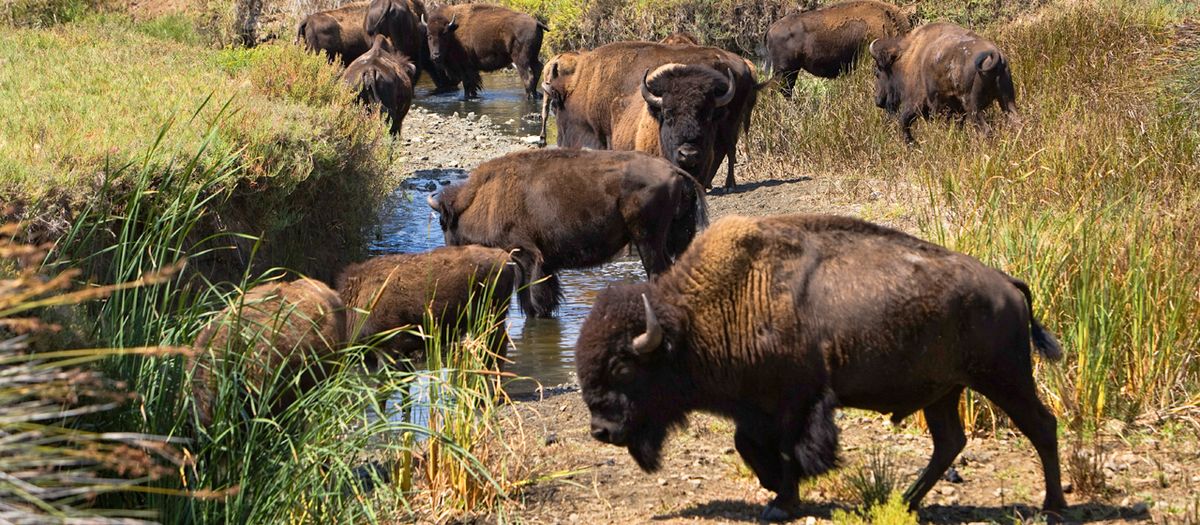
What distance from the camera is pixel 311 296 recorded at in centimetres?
661

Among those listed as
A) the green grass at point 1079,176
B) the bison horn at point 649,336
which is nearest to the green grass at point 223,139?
the bison horn at point 649,336

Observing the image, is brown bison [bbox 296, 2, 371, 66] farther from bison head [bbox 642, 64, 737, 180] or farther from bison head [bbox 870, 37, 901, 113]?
bison head [bbox 642, 64, 737, 180]

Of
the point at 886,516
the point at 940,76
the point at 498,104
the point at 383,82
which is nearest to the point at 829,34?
the point at 940,76

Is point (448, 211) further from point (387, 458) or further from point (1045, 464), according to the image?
point (1045, 464)

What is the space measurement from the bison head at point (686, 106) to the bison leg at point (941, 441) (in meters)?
7.35

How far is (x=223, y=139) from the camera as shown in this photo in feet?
26.0

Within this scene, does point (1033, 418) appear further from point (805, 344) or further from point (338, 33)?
point (338, 33)

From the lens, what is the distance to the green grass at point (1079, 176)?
694 cm

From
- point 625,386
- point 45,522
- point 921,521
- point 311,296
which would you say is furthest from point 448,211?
point 45,522

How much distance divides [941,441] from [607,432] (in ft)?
4.87

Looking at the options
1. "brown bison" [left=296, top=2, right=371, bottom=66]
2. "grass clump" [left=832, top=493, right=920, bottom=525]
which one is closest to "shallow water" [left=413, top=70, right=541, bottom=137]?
"brown bison" [left=296, top=2, right=371, bottom=66]

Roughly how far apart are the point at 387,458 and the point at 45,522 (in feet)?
8.92

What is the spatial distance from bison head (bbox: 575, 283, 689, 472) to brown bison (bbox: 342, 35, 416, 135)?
11928mm

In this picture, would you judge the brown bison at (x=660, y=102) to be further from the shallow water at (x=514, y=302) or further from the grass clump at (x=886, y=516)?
the grass clump at (x=886, y=516)
